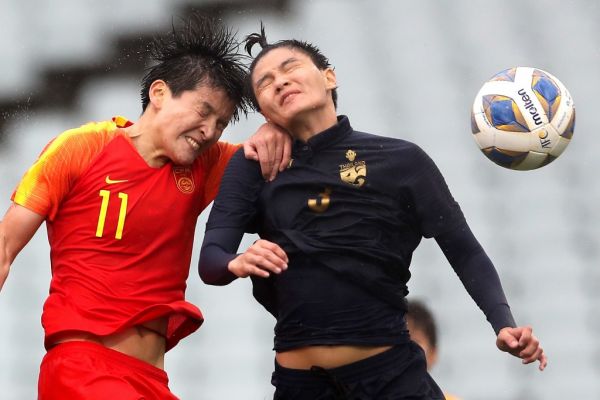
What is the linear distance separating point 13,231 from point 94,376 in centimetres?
49

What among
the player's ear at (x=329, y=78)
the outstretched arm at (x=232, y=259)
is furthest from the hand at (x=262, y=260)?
the player's ear at (x=329, y=78)

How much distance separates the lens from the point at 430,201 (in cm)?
356

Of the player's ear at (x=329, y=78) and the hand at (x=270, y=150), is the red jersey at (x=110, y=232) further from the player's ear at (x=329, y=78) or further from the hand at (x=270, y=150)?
the player's ear at (x=329, y=78)

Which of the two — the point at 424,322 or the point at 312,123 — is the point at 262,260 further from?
the point at 424,322

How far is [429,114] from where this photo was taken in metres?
6.86

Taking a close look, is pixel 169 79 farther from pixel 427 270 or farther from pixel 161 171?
pixel 427 270

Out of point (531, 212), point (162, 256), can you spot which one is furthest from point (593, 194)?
point (162, 256)

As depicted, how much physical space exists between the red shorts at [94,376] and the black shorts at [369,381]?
1.49 feet

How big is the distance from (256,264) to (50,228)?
922mm

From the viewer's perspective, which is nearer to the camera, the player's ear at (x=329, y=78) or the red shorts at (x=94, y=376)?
the red shorts at (x=94, y=376)

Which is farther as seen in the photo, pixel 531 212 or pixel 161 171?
pixel 531 212

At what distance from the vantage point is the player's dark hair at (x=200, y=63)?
4008 millimetres

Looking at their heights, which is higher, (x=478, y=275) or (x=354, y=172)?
(x=354, y=172)

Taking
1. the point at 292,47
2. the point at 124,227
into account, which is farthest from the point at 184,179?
the point at 292,47
